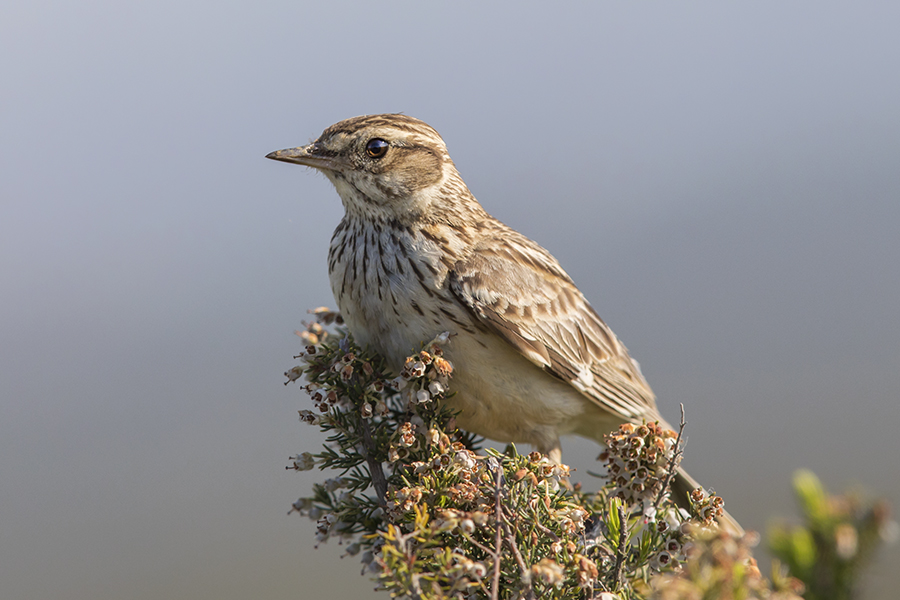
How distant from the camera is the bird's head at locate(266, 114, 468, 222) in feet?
12.9

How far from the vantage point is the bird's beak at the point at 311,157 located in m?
3.92

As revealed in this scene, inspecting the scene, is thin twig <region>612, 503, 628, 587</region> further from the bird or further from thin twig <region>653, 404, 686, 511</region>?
the bird

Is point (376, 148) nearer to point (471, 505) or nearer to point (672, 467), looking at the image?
point (471, 505)

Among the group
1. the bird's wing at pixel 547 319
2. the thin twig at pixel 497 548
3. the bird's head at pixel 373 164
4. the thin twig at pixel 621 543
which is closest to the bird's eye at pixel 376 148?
the bird's head at pixel 373 164

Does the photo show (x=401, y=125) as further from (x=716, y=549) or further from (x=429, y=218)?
(x=716, y=549)

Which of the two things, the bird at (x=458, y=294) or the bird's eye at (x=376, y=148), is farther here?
the bird's eye at (x=376, y=148)

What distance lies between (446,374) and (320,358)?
1.80 ft

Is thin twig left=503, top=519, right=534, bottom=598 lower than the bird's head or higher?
lower

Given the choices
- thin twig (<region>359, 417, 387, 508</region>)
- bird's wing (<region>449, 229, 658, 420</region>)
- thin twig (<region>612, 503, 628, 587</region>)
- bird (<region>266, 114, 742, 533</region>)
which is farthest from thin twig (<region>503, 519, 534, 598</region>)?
bird's wing (<region>449, 229, 658, 420</region>)

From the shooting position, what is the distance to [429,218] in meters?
4.03

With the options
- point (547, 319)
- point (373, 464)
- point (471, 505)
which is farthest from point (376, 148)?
point (471, 505)

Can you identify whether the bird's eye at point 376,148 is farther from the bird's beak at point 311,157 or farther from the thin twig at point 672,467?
A: the thin twig at point 672,467

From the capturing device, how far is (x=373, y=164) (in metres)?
3.96

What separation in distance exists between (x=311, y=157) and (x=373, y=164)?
0.34 m
